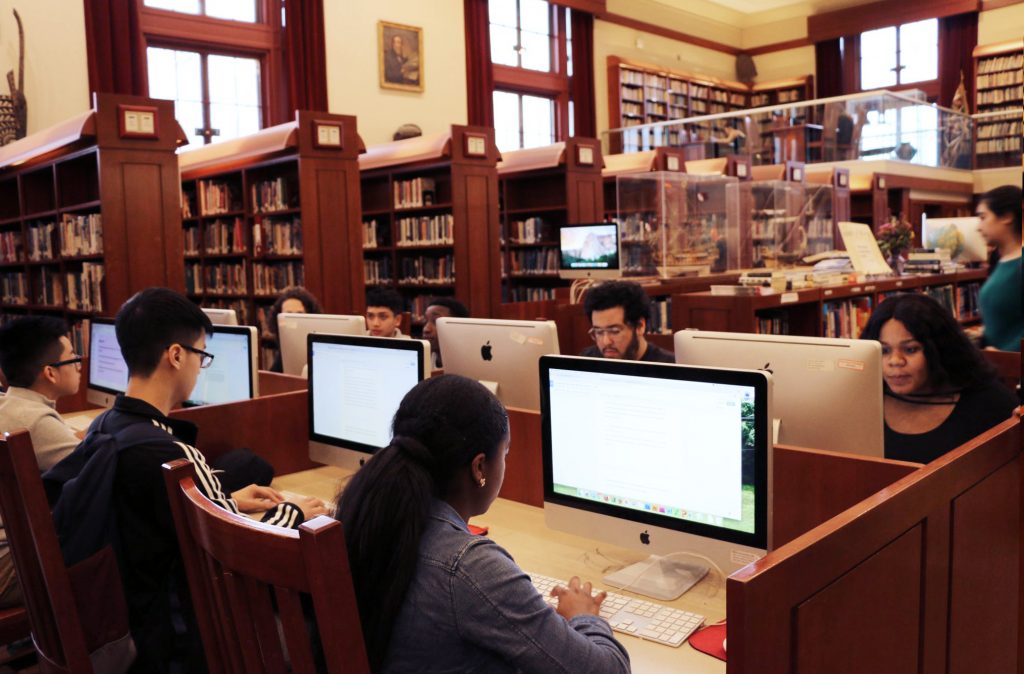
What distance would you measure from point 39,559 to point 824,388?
1.71 m

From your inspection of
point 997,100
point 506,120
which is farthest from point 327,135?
point 997,100

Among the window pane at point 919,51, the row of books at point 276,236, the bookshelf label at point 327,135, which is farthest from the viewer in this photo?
the window pane at point 919,51

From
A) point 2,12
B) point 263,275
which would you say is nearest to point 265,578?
point 263,275

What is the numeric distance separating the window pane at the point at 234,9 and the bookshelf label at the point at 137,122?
501 cm

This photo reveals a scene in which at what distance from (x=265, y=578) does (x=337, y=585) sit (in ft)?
0.40

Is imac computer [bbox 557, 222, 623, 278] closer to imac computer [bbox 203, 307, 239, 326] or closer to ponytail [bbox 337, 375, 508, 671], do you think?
imac computer [bbox 203, 307, 239, 326]

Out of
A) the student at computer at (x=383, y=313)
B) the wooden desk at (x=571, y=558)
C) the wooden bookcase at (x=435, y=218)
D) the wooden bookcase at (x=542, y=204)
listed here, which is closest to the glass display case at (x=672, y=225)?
the wooden bookcase at (x=542, y=204)

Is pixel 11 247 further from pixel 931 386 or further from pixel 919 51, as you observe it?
pixel 919 51

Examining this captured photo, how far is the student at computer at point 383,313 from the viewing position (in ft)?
14.7

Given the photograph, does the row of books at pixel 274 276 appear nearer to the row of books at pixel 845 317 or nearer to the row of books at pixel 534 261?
the row of books at pixel 534 261

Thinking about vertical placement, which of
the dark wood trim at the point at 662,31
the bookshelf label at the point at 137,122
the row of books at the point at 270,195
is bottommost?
the row of books at the point at 270,195

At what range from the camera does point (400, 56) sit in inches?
438

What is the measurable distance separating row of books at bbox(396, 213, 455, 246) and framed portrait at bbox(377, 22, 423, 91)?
145 inches

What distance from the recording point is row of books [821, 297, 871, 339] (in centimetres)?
573
